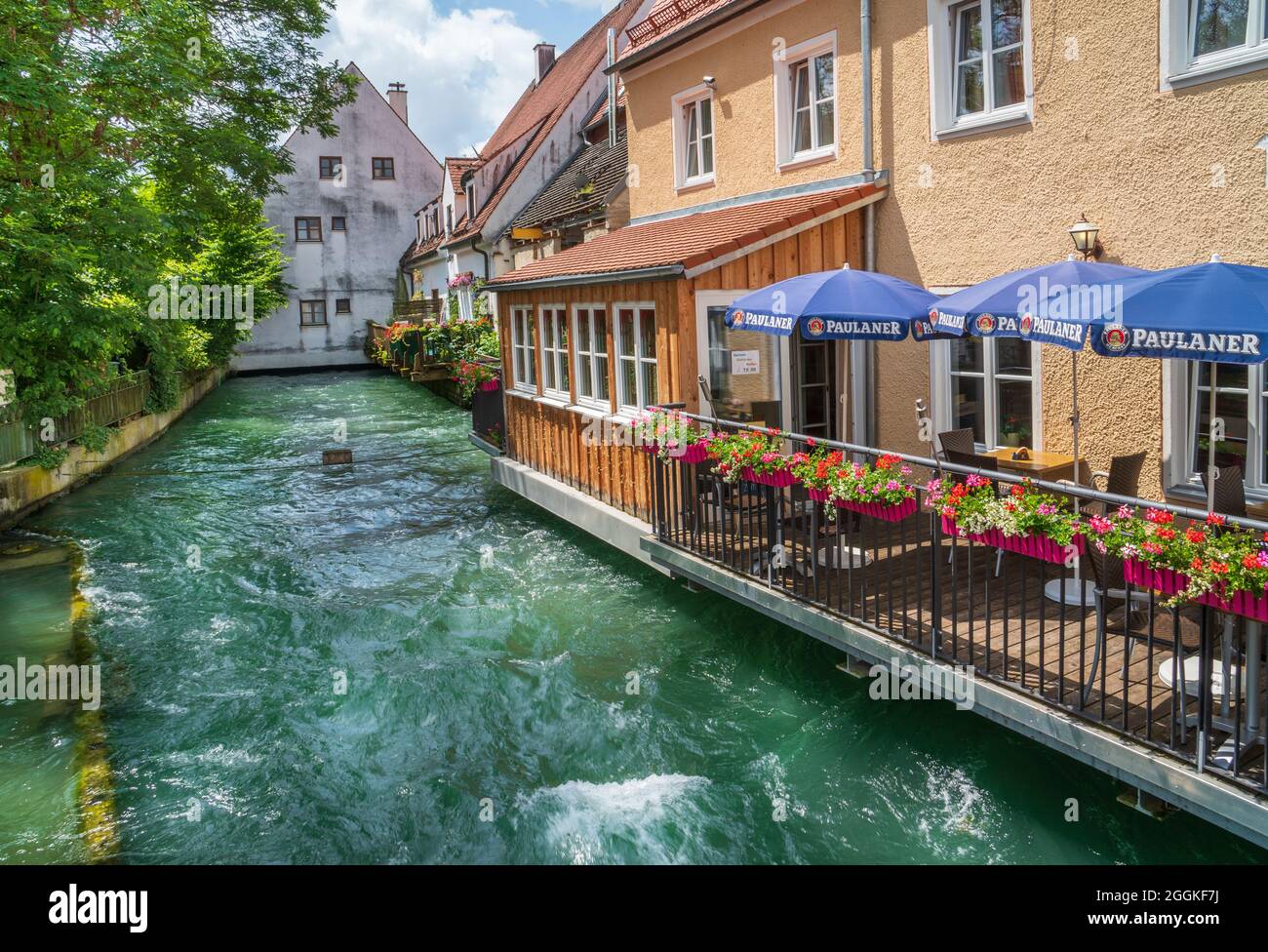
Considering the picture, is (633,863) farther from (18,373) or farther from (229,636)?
(18,373)

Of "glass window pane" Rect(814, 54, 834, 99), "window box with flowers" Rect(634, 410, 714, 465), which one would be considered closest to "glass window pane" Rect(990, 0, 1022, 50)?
"glass window pane" Rect(814, 54, 834, 99)

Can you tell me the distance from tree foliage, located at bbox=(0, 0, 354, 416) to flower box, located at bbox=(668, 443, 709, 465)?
28.2 ft

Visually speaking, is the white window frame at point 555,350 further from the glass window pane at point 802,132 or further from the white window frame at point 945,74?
the white window frame at point 945,74

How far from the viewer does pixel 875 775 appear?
746cm

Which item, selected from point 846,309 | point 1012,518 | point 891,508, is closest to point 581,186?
point 846,309

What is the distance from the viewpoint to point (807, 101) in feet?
41.6

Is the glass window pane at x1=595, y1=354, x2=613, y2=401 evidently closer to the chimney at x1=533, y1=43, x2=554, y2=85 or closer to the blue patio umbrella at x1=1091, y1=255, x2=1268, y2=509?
the blue patio umbrella at x1=1091, y1=255, x2=1268, y2=509

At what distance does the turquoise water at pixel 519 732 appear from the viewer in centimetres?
684


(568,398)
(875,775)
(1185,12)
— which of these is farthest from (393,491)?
(1185,12)

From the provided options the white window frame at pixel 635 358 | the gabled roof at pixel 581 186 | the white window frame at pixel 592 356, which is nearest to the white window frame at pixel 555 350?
the white window frame at pixel 592 356

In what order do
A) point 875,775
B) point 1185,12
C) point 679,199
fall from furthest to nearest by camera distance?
point 679,199, point 1185,12, point 875,775

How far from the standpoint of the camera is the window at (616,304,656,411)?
11.8 metres

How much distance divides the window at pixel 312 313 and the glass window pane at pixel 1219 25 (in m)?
46.1

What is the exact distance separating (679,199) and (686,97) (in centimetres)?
142
